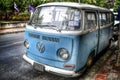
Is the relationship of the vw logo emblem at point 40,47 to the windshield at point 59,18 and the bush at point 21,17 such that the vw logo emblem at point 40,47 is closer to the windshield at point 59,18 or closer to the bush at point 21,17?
the windshield at point 59,18

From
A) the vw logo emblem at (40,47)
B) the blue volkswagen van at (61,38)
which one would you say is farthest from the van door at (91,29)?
the vw logo emblem at (40,47)

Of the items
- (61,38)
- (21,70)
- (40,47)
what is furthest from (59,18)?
(21,70)

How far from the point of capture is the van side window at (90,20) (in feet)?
17.5

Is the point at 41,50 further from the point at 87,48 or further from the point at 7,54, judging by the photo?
the point at 7,54

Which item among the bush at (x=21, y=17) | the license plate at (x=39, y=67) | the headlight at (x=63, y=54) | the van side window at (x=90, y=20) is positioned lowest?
the license plate at (x=39, y=67)

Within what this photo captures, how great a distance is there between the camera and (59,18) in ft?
17.1

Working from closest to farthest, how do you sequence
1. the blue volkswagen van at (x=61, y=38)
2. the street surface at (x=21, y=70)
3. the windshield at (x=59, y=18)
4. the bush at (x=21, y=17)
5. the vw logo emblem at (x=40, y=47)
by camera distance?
the blue volkswagen van at (x=61, y=38) → the windshield at (x=59, y=18) → the vw logo emblem at (x=40, y=47) → the street surface at (x=21, y=70) → the bush at (x=21, y=17)

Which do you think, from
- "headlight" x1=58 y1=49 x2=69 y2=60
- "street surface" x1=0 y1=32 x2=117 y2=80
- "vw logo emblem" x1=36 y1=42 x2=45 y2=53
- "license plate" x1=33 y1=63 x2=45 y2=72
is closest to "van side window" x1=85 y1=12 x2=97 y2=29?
"headlight" x1=58 y1=49 x2=69 y2=60

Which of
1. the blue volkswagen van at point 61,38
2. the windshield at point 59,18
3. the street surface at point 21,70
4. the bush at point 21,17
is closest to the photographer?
the blue volkswagen van at point 61,38

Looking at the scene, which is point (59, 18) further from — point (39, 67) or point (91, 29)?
point (39, 67)

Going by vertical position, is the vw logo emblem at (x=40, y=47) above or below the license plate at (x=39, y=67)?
above

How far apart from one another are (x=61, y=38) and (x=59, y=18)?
27.9 inches

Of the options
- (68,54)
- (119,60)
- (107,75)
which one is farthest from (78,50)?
(119,60)

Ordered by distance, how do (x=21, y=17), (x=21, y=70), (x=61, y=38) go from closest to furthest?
(x=61, y=38), (x=21, y=70), (x=21, y=17)
